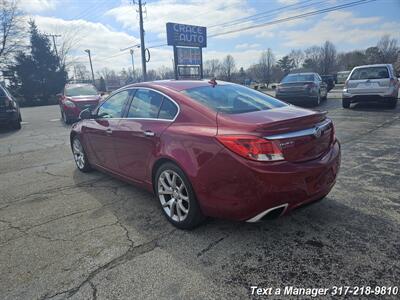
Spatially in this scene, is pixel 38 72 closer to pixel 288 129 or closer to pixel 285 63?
pixel 288 129

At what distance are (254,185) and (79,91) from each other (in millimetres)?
12352

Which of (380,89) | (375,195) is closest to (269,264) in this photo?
(375,195)

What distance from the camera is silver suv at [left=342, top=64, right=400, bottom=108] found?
11.0 m

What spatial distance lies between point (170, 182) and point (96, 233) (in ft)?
3.15

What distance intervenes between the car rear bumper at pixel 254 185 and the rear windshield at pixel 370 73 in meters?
10.4

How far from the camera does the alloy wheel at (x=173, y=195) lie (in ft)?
10.1

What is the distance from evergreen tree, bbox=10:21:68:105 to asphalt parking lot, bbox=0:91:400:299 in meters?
38.8

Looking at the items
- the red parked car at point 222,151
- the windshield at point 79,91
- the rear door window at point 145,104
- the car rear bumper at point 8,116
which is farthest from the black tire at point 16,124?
the rear door window at point 145,104

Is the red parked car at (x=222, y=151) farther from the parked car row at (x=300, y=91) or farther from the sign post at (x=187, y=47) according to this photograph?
the sign post at (x=187, y=47)

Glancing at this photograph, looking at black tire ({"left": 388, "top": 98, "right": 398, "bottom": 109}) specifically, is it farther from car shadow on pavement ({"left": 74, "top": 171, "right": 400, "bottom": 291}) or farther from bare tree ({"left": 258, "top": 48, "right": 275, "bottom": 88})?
bare tree ({"left": 258, "top": 48, "right": 275, "bottom": 88})

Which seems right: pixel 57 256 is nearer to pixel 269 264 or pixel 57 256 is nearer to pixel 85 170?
pixel 269 264

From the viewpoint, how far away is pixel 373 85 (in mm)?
11086

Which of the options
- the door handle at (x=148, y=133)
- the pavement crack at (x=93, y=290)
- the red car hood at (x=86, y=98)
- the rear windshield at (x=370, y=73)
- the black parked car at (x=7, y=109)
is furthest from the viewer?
the red car hood at (x=86, y=98)

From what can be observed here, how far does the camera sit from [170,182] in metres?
3.19
